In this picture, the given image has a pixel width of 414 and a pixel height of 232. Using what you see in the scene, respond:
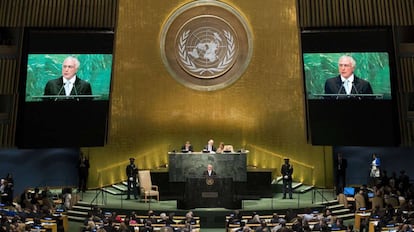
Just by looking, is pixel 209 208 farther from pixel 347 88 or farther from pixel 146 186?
pixel 347 88

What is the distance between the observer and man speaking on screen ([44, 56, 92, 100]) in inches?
854

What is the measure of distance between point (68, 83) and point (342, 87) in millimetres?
9395

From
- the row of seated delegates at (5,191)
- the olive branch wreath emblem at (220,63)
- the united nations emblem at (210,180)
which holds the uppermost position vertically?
the olive branch wreath emblem at (220,63)

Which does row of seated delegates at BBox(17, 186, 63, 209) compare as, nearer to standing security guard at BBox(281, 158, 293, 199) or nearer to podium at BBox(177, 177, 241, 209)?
podium at BBox(177, 177, 241, 209)

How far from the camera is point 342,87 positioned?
2162 cm

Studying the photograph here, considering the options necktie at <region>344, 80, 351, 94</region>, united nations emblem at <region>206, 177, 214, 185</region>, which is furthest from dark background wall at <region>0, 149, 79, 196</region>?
necktie at <region>344, 80, 351, 94</region>

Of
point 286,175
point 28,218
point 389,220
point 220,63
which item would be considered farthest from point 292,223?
point 220,63

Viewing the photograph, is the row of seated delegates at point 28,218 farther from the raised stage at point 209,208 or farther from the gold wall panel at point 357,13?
the gold wall panel at point 357,13

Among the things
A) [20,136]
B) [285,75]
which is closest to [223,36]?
[285,75]

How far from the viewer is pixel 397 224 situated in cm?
1594

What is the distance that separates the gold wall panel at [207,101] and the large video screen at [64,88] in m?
2.66

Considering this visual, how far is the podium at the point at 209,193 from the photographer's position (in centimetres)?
2011

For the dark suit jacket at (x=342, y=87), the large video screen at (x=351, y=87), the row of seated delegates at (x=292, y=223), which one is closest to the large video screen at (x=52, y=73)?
the large video screen at (x=351, y=87)

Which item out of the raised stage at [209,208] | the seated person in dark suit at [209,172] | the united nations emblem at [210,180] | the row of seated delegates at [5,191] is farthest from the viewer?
the row of seated delegates at [5,191]
